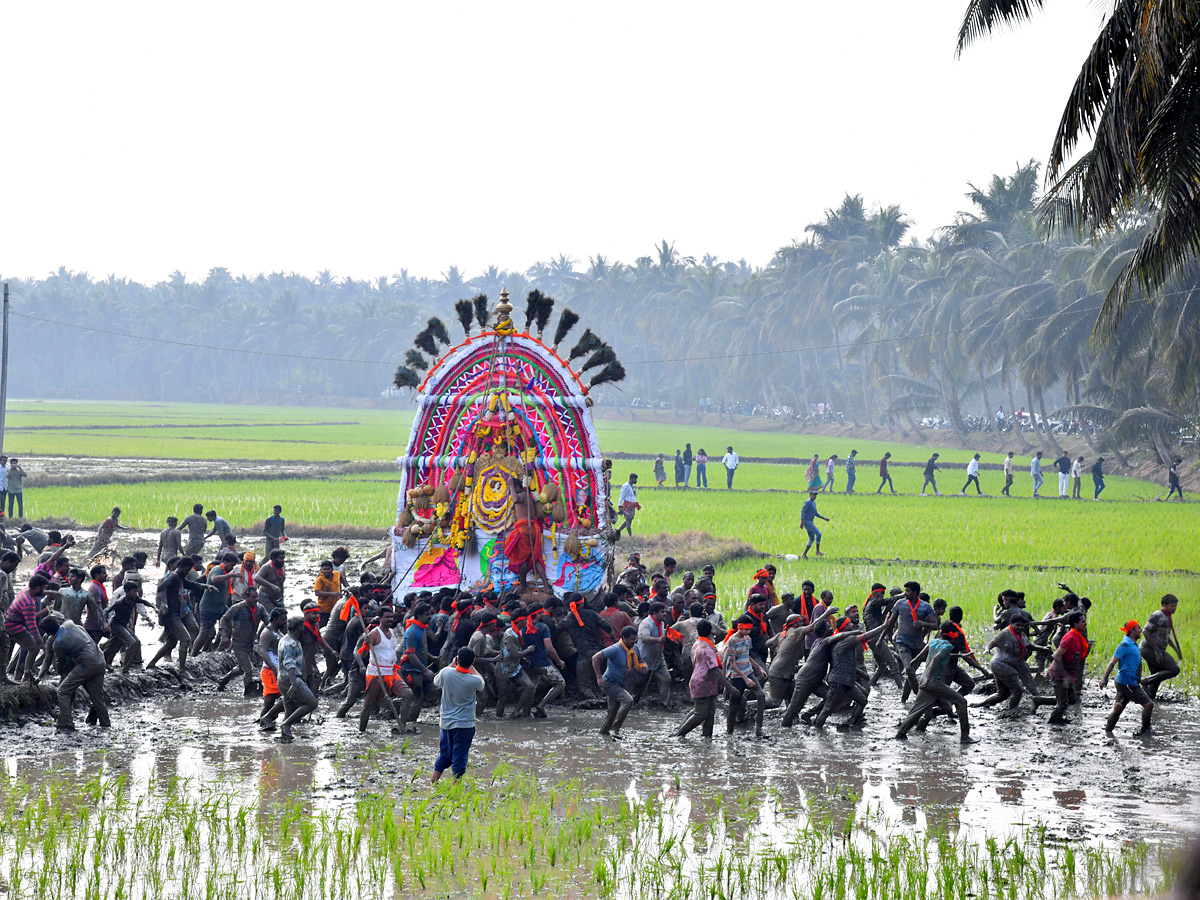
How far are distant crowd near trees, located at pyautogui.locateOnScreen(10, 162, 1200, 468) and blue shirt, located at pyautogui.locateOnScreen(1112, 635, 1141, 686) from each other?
20.2ft

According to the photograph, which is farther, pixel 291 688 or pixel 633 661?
pixel 633 661

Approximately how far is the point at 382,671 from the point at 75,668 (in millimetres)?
2741

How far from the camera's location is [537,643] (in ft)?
41.9

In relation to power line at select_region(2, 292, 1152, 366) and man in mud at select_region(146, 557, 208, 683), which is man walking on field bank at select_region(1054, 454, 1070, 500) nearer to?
power line at select_region(2, 292, 1152, 366)

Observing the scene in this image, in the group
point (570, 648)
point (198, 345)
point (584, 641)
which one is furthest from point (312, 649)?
point (198, 345)

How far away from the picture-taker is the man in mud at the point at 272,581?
14.3 m

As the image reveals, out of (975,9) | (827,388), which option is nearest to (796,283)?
(827,388)

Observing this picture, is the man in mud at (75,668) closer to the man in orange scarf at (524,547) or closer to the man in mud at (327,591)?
the man in mud at (327,591)

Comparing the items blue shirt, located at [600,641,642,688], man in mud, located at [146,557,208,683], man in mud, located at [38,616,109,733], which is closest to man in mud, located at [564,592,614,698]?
blue shirt, located at [600,641,642,688]

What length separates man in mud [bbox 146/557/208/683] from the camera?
45.3 ft

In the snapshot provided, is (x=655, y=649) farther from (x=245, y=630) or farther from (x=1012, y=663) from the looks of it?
(x=245, y=630)

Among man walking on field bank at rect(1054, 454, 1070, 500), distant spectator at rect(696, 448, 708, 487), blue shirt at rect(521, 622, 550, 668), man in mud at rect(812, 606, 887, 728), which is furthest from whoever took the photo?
distant spectator at rect(696, 448, 708, 487)

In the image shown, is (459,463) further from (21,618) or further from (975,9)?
(975,9)

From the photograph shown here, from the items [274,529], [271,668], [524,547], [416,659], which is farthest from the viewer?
[274,529]
